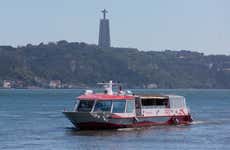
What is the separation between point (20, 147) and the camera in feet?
212

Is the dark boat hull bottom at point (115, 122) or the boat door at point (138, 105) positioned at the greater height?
the boat door at point (138, 105)

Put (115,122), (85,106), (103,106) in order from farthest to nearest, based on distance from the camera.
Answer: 1. (85,106)
2. (103,106)
3. (115,122)

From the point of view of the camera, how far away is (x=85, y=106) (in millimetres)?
77750

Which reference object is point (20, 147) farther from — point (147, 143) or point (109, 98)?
point (109, 98)

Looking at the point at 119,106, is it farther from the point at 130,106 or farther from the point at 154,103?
the point at 154,103

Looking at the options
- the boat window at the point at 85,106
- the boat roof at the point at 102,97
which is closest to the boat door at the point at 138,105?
the boat roof at the point at 102,97

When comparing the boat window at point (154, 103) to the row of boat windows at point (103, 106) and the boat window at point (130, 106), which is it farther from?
the row of boat windows at point (103, 106)

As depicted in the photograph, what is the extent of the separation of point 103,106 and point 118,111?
1.59 m

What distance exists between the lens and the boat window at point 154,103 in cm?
8288

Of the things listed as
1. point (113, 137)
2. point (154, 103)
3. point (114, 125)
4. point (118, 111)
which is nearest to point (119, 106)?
point (118, 111)

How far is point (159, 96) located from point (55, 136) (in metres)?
15.4

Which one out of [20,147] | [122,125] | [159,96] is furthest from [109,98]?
[20,147]

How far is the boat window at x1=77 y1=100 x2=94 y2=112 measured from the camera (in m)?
77.3

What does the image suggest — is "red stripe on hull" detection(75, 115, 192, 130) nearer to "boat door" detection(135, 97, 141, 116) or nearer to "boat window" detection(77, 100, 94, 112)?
"boat door" detection(135, 97, 141, 116)
